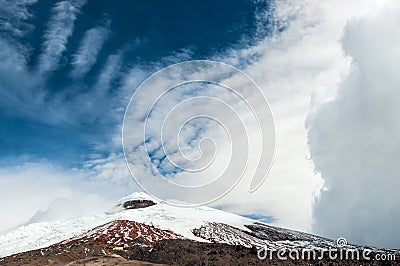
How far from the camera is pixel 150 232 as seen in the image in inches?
3337

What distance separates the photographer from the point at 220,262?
3700 centimetres

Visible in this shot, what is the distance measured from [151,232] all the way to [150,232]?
0.72ft

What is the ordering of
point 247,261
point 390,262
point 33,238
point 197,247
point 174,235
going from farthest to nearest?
point 33,238 → point 174,235 → point 197,247 → point 247,261 → point 390,262

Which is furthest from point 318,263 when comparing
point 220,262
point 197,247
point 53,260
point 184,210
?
point 184,210

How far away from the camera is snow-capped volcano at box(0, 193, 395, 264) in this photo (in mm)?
79375

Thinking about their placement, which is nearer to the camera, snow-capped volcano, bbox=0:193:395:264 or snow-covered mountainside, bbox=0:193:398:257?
snow-capped volcano, bbox=0:193:395:264

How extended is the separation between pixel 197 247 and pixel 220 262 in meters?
9.73

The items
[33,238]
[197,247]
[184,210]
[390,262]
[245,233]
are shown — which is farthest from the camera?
[184,210]

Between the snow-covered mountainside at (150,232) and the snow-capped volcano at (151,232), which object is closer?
the snow-capped volcano at (151,232)

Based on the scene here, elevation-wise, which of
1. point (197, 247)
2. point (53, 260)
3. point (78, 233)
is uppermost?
point (78, 233)

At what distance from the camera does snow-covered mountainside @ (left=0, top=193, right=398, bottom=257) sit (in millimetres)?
80250

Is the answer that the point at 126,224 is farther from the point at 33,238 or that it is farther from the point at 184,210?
the point at 184,210

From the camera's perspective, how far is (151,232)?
84812 millimetres

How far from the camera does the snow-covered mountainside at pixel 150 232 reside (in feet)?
263
